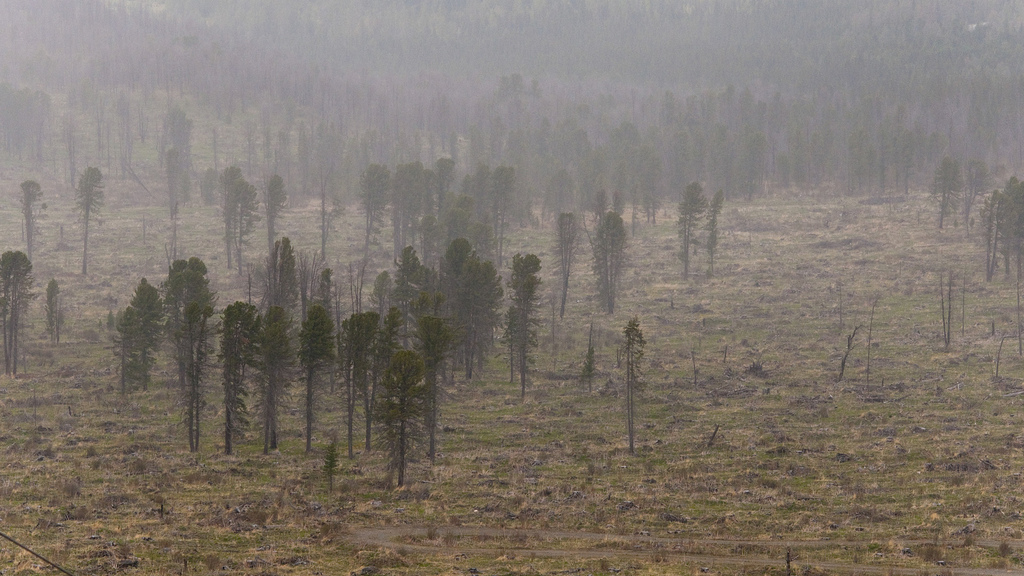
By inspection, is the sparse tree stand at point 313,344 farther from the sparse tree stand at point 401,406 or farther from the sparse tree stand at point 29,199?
the sparse tree stand at point 29,199

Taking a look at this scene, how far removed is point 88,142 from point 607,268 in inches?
5631

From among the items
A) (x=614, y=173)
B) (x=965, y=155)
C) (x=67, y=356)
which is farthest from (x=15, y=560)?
(x=965, y=155)

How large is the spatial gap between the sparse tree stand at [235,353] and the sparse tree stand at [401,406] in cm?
1255

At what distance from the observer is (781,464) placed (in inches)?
1895

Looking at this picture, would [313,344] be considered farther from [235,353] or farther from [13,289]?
[13,289]

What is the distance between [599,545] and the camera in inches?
1357

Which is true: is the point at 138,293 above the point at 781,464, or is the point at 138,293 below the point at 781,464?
above

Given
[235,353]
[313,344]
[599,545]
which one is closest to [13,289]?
[235,353]

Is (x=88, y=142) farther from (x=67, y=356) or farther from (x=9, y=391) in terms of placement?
(x=9, y=391)

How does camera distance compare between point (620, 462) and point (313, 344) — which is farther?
point (313, 344)

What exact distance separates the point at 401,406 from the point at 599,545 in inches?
626

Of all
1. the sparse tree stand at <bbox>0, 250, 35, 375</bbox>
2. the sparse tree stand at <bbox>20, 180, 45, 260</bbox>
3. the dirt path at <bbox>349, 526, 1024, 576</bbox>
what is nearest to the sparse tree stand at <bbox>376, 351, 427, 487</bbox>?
the dirt path at <bbox>349, 526, 1024, 576</bbox>

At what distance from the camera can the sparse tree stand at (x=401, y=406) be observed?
4544cm

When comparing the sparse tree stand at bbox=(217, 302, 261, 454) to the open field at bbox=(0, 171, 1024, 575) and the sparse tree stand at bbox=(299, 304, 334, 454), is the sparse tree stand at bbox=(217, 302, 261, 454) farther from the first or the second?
the sparse tree stand at bbox=(299, 304, 334, 454)
